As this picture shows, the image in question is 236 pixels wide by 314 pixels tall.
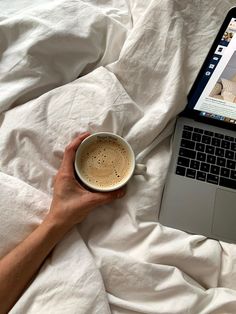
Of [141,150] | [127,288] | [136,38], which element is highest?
[136,38]

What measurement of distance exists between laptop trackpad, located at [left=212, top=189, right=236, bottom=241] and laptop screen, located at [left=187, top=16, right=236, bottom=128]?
17cm

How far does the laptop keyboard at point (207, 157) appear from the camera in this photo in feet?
2.52

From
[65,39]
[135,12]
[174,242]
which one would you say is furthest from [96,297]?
[135,12]

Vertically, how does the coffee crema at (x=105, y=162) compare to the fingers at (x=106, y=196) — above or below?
above

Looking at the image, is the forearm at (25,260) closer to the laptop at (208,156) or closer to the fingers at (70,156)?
the fingers at (70,156)

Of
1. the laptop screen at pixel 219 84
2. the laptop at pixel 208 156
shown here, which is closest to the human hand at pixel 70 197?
the laptop at pixel 208 156

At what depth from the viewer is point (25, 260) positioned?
0.59m

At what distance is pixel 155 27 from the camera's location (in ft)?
2.64

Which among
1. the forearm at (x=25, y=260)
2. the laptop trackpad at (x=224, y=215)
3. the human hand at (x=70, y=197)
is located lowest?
the laptop trackpad at (x=224, y=215)

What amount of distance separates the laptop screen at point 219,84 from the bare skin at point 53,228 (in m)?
0.26

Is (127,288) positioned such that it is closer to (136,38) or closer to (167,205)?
(167,205)

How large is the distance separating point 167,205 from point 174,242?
83 mm

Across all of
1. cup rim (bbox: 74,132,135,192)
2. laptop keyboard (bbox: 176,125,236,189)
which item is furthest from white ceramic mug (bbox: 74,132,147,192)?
laptop keyboard (bbox: 176,125,236,189)

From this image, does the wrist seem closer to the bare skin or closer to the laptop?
the bare skin
